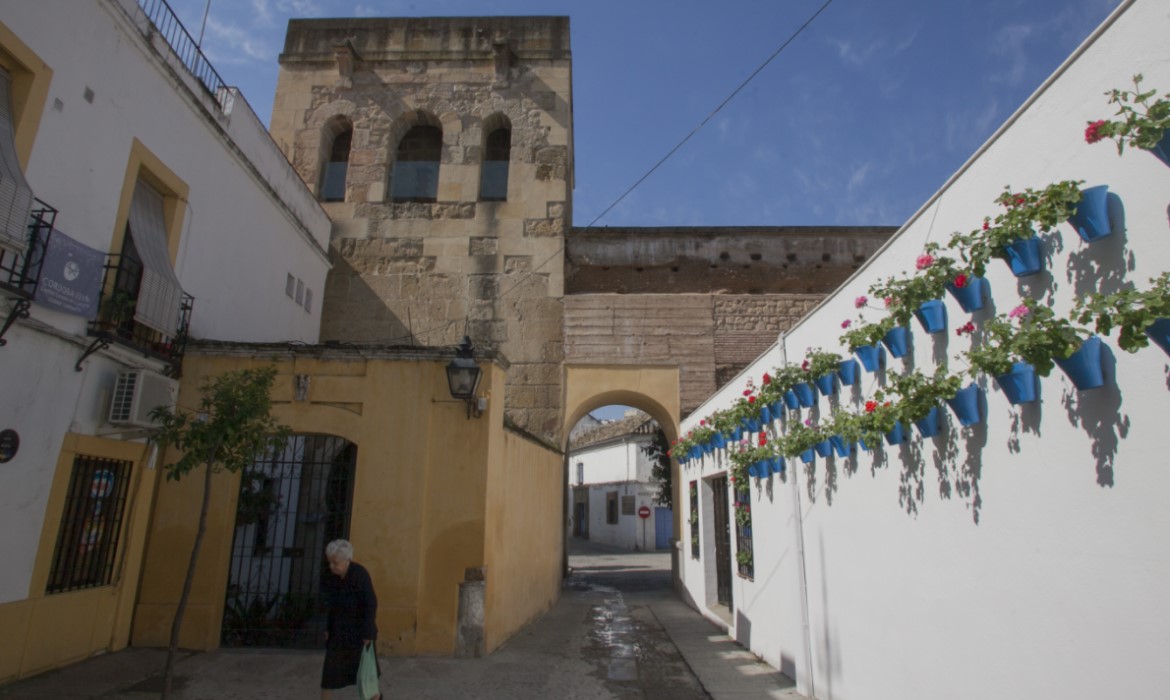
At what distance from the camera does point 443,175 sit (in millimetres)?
13188

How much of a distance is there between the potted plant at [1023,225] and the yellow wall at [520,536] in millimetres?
5099

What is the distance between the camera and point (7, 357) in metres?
4.92

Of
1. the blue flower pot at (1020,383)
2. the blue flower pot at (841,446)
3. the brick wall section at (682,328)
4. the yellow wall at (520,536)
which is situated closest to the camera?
the blue flower pot at (1020,383)

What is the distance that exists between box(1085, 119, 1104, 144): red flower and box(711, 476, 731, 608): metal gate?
22.5 feet

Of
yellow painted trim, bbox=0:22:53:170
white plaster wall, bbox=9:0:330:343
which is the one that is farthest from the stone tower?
yellow painted trim, bbox=0:22:53:170

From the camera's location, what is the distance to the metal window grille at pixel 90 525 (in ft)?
18.4

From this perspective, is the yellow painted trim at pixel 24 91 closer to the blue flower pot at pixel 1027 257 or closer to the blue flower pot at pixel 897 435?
the blue flower pot at pixel 897 435

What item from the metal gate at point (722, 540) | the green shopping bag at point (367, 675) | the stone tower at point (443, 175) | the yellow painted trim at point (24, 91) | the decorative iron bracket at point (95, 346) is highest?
the stone tower at point (443, 175)

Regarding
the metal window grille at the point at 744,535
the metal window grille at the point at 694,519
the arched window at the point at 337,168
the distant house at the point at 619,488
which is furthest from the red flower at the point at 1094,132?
the distant house at the point at 619,488

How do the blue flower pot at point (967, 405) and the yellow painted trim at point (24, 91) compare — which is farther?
the yellow painted trim at point (24, 91)

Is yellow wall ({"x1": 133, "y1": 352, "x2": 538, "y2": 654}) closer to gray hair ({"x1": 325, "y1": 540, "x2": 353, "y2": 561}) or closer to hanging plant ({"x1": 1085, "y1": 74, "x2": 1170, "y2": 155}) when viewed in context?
gray hair ({"x1": 325, "y1": 540, "x2": 353, "y2": 561})

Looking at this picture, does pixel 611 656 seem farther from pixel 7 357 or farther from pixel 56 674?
pixel 7 357

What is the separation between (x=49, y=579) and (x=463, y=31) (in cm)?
1227

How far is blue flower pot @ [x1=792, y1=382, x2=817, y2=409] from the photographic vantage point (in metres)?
5.50
